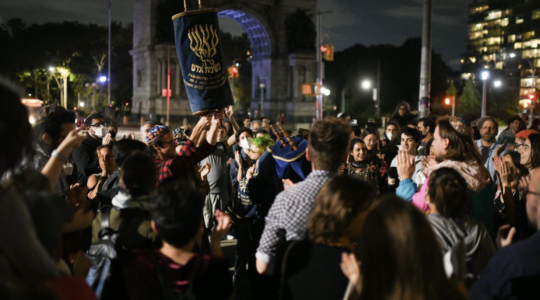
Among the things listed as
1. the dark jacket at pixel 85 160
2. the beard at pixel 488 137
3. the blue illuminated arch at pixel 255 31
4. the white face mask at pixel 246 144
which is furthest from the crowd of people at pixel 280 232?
the blue illuminated arch at pixel 255 31

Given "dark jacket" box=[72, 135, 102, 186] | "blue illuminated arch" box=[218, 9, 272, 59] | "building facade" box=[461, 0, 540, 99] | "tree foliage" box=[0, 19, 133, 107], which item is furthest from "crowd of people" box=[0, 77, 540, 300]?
"building facade" box=[461, 0, 540, 99]

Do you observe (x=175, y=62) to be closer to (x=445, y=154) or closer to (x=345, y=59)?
(x=445, y=154)

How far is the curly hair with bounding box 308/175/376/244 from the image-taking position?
2.88 m

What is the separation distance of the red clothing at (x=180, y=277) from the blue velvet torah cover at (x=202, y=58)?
9.80ft

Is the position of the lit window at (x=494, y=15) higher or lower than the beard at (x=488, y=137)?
higher

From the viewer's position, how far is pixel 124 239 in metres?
3.29

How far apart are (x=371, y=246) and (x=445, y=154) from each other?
2.63m

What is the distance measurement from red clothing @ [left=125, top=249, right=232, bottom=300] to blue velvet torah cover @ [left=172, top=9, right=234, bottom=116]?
2.99 m

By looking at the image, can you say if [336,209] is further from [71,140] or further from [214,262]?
[71,140]

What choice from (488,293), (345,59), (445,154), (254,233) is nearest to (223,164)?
(254,233)

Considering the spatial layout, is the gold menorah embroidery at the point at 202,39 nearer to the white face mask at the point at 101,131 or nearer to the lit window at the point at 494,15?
the white face mask at the point at 101,131

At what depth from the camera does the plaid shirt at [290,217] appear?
10.5ft

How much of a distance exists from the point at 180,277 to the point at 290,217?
79 centimetres

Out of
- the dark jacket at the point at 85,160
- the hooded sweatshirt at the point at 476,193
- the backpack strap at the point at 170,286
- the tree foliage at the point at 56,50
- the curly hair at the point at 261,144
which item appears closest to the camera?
the backpack strap at the point at 170,286
